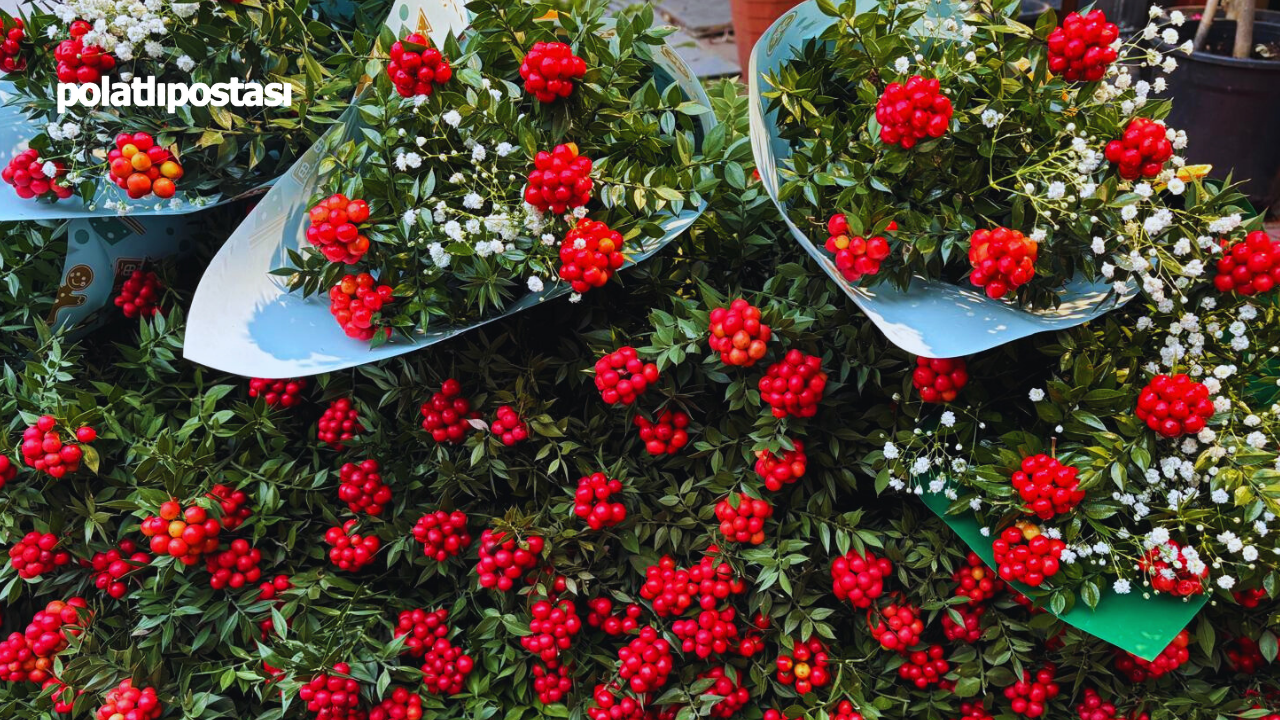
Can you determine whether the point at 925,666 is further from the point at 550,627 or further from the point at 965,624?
the point at 550,627

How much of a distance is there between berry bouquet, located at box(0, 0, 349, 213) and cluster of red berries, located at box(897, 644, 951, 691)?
3.92 ft

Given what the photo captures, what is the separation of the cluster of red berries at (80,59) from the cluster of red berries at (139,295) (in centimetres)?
42

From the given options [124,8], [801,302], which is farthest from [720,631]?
[124,8]

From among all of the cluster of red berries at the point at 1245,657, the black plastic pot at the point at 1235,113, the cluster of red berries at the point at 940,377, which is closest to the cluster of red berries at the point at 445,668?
the cluster of red berries at the point at 940,377

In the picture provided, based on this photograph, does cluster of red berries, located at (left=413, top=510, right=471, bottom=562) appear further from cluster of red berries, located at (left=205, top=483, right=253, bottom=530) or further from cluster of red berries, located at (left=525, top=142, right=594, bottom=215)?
cluster of red berries, located at (left=525, top=142, right=594, bottom=215)

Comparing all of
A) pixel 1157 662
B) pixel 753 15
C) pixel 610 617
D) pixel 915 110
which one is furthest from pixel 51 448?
pixel 753 15

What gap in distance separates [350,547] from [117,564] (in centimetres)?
38

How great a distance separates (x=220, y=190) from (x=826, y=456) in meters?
1.05

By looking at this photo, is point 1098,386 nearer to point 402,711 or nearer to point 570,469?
point 570,469

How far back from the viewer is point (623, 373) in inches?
50.6

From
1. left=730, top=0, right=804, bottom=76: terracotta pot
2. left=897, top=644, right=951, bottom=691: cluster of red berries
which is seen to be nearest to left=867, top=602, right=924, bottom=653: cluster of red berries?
left=897, top=644, right=951, bottom=691: cluster of red berries

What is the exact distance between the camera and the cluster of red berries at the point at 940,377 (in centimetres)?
124

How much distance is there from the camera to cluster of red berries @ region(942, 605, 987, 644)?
1.36 metres

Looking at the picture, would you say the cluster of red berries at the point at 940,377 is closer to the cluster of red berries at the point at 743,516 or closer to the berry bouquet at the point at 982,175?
the berry bouquet at the point at 982,175
